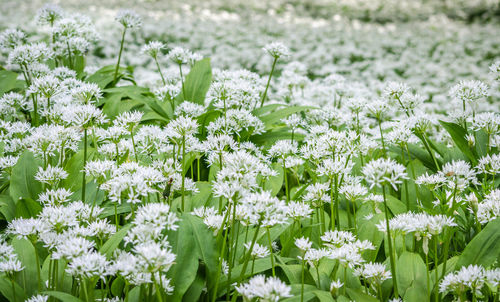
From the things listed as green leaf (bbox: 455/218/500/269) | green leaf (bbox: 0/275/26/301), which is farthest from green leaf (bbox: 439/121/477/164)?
green leaf (bbox: 0/275/26/301)

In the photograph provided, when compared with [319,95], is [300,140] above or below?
below

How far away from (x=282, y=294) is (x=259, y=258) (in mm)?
954

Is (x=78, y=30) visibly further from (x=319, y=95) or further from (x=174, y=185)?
(x=319, y=95)

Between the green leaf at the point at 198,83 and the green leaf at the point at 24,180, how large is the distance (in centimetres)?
177

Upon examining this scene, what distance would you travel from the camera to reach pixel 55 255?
1504mm

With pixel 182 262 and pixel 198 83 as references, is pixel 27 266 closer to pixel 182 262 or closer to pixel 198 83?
pixel 182 262

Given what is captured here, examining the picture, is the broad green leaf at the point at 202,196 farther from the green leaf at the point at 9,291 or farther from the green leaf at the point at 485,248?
the green leaf at the point at 485,248

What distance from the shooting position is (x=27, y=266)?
2090 millimetres

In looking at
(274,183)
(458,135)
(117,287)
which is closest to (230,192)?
(117,287)

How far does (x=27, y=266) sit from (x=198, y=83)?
253 centimetres

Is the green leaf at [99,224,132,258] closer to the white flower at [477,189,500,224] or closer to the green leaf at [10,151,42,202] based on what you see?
the green leaf at [10,151,42,202]

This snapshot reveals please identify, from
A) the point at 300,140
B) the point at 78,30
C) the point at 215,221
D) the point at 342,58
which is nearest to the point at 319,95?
the point at 300,140

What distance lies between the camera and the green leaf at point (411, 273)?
205 cm

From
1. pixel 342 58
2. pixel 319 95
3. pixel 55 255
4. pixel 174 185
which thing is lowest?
pixel 55 255
